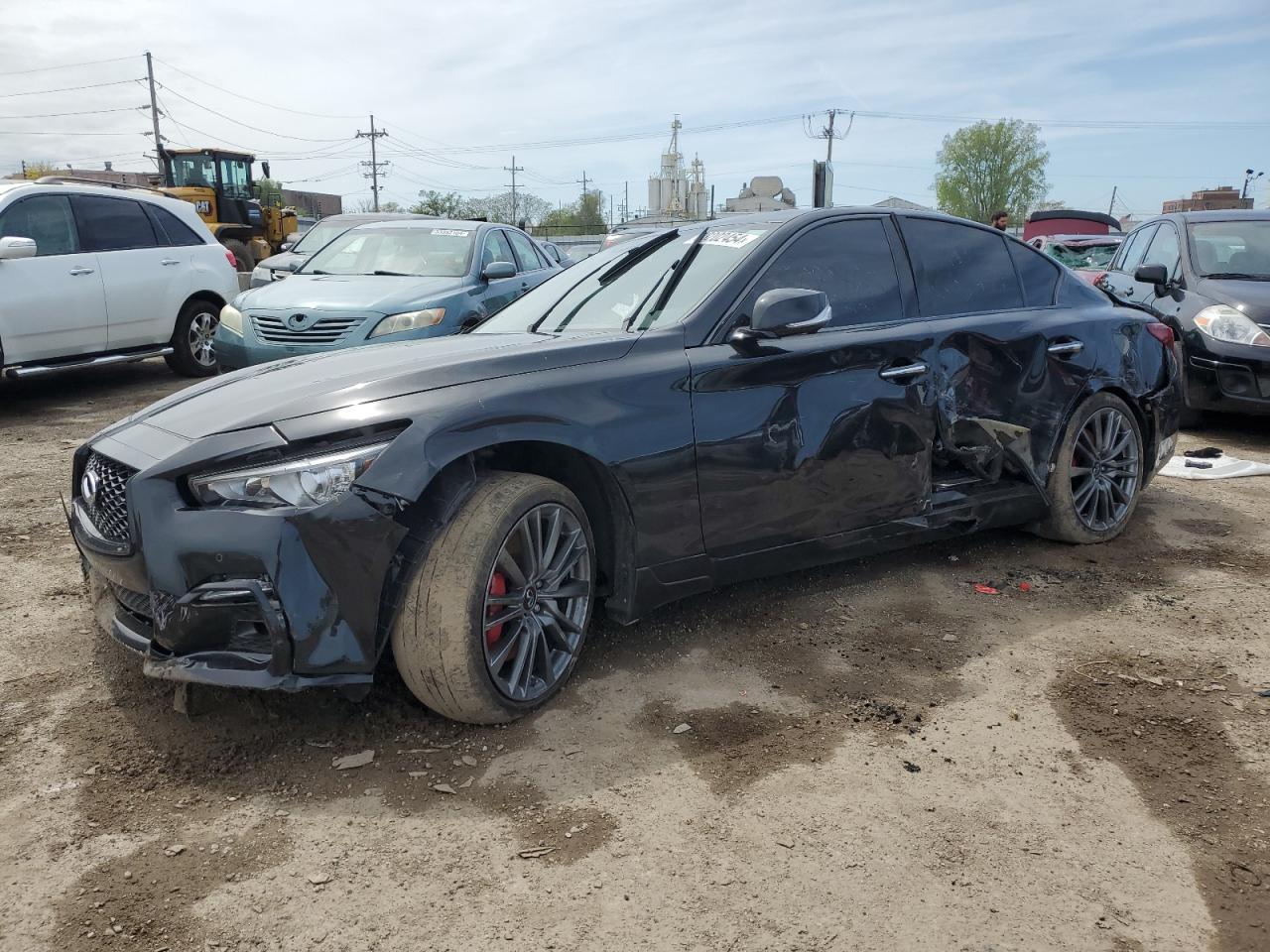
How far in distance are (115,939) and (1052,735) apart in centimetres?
249

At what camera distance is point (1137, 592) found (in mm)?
4113

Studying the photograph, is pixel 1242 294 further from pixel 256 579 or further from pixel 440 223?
pixel 256 579

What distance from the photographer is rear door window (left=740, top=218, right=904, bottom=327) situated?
367 centimetres

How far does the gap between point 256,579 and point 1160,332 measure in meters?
4.41

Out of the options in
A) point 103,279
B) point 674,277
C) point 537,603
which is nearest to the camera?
point 537,603

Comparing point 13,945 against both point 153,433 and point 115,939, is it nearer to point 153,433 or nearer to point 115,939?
point 115,939

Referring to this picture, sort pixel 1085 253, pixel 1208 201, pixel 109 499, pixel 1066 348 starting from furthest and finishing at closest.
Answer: pixel 1208 201
pixel 1085 253
pixel 1066 348
pixel 109 499

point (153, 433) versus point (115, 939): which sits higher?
point (153, 433)

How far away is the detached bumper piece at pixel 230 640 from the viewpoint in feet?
8.21

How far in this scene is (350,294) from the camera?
25.0ft

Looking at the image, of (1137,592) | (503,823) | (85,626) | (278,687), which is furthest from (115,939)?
(1137,592)

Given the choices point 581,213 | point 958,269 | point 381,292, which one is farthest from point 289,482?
point 581,213

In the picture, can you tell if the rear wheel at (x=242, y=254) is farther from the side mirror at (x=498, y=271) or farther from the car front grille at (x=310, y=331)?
the side mirror at (x=498, y=271)

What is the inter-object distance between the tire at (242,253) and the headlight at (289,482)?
1789 centimetres
